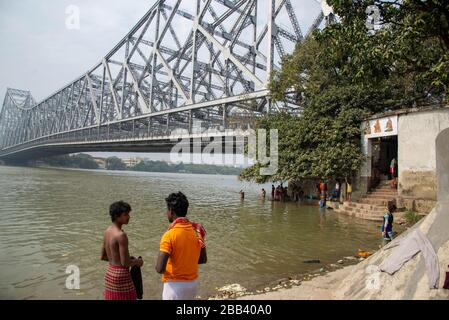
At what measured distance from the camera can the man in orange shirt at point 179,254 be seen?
2.90m

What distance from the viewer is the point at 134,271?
10.4 feet

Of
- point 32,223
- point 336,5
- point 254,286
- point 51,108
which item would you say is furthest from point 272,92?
point 51,108

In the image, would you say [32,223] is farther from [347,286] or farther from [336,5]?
[336,5]

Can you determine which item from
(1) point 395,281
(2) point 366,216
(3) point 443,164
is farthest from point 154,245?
(2) point 366,216

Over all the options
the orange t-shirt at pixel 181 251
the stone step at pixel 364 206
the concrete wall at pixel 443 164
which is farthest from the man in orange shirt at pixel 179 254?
the stone step at pixel 364 206

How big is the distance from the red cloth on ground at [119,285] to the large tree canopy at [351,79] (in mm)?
6224

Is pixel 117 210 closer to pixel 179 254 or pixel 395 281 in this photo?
pixel 179 254

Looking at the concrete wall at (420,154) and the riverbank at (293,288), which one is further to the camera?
the concrete wall at (420,154)

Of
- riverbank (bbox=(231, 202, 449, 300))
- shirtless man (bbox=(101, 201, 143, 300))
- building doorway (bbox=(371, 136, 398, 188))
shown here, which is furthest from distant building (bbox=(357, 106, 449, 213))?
shirtless man (bbox=(101, 201, 143, 300))

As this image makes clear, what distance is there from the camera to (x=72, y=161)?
3839 inches

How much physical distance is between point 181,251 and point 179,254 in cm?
3

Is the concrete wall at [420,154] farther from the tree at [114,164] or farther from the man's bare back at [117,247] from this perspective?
the tree at [114,164]

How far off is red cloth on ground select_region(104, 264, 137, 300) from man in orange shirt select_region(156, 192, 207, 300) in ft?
1.06
